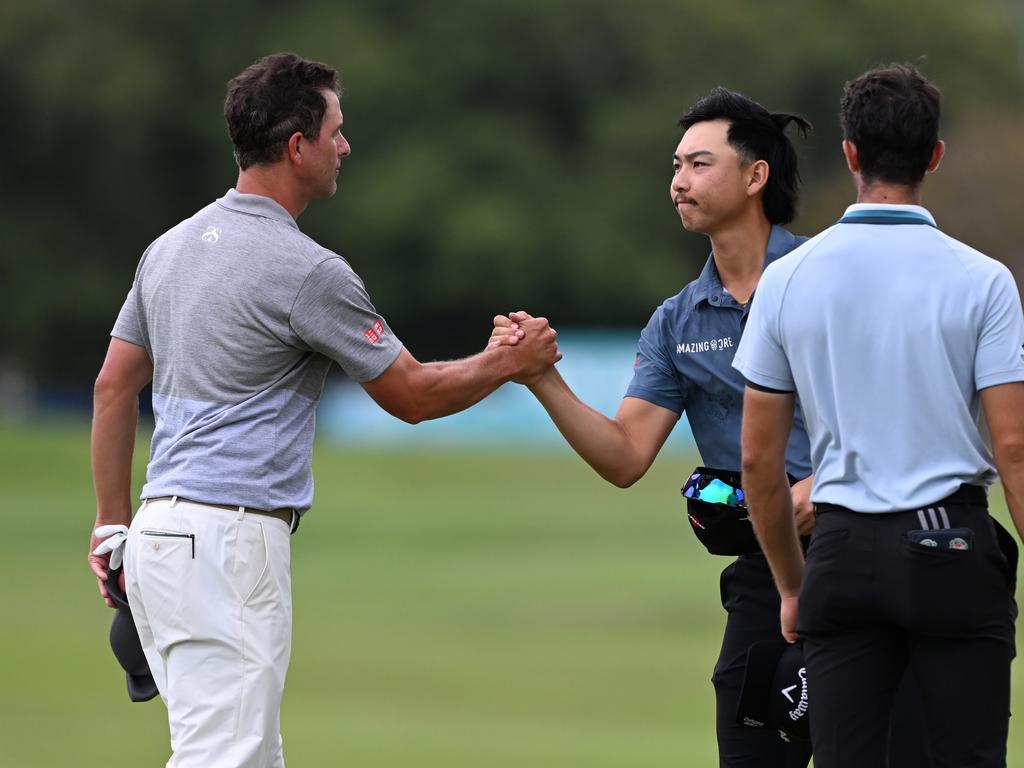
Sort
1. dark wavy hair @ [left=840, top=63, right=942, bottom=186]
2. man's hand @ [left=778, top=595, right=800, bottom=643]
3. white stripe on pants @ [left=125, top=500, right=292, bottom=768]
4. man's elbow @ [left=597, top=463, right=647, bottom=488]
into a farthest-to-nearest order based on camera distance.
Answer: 1. man's elbow @ [left=597, top=463, right=647, bottom=488]
2. white stripe on pants @ [left=125, top=500, right=292, bottom=768]
3. man's hand @ [left=778, top=595, right=800, bottom=643]
4. dark wavy hair @ [left=840, top=63, right=942, bottom=186]

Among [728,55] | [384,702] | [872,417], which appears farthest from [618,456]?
[728,55]

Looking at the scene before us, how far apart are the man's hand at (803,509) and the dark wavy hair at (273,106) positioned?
1.63 m

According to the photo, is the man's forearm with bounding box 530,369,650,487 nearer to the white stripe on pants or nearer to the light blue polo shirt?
the white stripe on pants

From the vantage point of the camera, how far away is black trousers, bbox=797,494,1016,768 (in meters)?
3.88

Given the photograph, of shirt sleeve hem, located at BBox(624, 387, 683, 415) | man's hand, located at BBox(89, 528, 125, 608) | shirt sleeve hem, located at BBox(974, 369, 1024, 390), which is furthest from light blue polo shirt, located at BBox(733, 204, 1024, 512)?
man's hand, located at BBox(89, 528, 125, 608)

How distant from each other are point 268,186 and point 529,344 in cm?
95

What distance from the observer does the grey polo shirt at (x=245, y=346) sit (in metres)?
4.66

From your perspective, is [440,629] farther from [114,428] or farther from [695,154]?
[695,154]

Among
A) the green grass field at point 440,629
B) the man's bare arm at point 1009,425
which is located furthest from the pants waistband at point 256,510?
the green grass field at point 440,629

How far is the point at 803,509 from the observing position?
4.71 m

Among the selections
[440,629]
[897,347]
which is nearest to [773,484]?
[897,347]

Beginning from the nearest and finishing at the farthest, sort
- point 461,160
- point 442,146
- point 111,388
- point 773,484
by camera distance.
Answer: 1. point 773,484
2. point 111,388
3. point 442,146
4. point 461,160

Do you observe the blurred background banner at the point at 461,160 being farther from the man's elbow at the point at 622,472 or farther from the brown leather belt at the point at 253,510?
the brown leather belt at the point at 253,510

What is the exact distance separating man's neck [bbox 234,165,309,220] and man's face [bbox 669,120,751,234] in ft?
3.59
